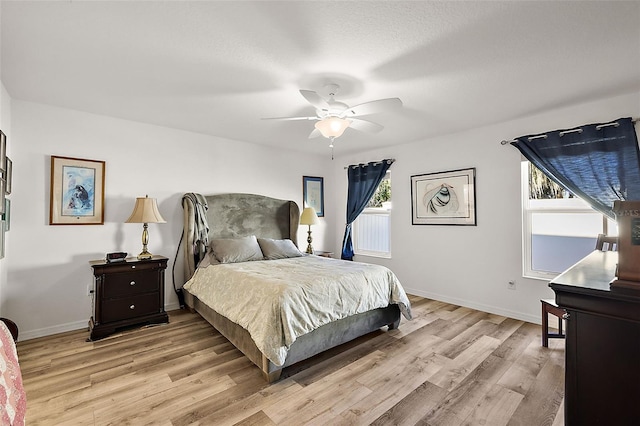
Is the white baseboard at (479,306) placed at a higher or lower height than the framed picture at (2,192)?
lower

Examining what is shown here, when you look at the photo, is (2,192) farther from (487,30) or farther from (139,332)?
(487,30)

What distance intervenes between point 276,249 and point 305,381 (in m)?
2.06

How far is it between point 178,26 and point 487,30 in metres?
1.99

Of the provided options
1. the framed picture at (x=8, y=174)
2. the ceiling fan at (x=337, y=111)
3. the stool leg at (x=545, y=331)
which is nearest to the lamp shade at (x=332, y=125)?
the ceiling fan at (x=337, y=111)

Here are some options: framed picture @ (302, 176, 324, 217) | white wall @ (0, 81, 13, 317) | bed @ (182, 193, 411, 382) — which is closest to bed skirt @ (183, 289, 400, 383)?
bed @ (182, 193, 411, 382)

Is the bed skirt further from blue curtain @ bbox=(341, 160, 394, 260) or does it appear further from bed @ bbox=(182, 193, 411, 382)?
blue curtain @ bbox=(341, 160, 394, 260)

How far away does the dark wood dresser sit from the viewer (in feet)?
3.02

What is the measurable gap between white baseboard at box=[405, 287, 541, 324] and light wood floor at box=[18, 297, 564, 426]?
0.46m

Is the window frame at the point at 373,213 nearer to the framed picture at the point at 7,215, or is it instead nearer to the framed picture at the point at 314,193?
the framed picture at the point at 314,193

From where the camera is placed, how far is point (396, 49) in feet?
6.70

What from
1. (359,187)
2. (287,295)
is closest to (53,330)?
(287,295)

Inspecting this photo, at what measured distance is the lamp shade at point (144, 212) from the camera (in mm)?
3232

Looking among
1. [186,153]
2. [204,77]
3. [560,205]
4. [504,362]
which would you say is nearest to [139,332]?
[186,153]

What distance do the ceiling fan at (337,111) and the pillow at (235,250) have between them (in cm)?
179
